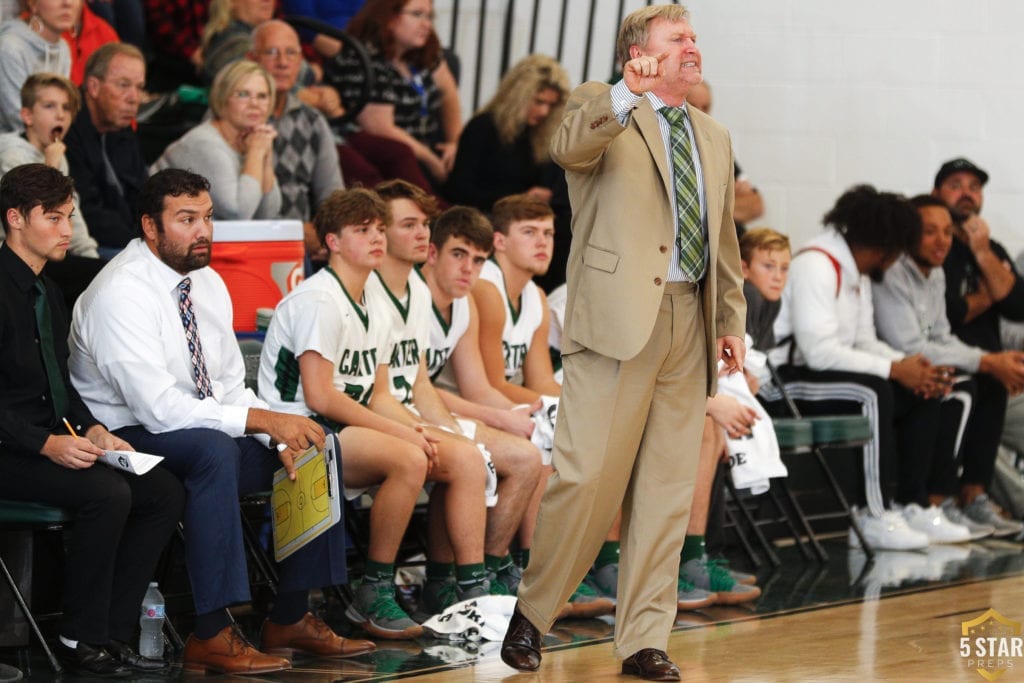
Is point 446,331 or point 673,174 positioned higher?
point 673,174

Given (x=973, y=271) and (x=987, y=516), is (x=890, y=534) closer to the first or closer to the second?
(x=987, y=516)

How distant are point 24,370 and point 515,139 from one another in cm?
302

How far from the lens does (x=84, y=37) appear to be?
6.12 m

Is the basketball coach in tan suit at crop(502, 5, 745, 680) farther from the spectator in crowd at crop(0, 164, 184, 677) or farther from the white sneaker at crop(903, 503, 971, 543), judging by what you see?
the white sneaker at crop(903, 503, 971, 543)

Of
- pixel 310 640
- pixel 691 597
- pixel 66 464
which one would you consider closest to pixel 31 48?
pixel 66 464

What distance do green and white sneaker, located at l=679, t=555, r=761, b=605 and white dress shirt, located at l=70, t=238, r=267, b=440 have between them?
5.11 ft

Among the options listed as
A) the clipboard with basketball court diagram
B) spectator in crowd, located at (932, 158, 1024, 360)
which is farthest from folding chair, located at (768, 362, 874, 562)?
the clipboard with basketball court diagram

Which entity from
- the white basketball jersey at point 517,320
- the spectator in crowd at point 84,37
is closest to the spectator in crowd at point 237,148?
the spectator in crowd at point 84,37

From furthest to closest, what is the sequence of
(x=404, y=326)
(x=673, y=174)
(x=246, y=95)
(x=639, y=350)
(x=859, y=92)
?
1. (x=859, y=92)
2. (x=246, y=95)
3. (x=404, y=326)
4. (x=673, y=174)
5. (x=639, y=350)

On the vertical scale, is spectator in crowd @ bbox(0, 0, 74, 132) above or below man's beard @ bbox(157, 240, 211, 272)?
above

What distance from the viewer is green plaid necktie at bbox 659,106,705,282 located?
3.75 meters

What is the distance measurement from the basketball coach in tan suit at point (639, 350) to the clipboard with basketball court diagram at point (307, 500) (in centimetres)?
53

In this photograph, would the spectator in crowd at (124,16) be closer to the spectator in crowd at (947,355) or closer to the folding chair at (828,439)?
the folding chair at (828,439)

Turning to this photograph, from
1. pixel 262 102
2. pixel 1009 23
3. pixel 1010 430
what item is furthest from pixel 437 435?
pixel 1009 23
